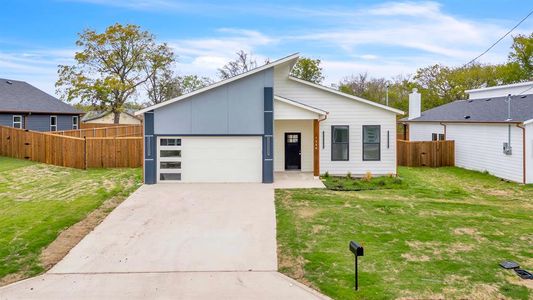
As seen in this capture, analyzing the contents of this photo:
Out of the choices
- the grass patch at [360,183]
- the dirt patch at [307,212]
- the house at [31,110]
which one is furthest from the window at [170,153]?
the house at [31,110]

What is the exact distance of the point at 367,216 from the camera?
1094 centimetres

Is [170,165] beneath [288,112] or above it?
beneath

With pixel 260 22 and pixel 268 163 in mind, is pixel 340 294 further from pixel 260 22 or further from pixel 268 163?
pixel 260 22

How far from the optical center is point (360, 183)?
53.4 ft

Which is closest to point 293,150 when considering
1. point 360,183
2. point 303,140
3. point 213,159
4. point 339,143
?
point 303,140

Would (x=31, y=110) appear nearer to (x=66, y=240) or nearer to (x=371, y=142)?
(x=66, y=240)

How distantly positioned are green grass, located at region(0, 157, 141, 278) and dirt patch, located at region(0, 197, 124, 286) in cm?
12

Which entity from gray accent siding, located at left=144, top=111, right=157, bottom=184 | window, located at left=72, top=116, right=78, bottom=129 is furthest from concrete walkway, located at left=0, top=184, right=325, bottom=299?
window, located at left=72, top=116, right=78, bottom=129

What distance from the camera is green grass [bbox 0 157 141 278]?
323 inches

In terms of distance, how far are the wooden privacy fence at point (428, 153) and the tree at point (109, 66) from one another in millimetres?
26493

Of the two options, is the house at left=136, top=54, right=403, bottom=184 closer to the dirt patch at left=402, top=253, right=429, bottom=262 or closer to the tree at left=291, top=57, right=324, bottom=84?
the dirt patch at left=402, top=253, right=429, bottom=262

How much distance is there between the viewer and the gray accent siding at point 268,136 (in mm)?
15891

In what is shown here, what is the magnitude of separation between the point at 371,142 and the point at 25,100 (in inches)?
903

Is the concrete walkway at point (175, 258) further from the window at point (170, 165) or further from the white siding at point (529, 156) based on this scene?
the white siding at point (529, 156)
